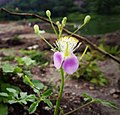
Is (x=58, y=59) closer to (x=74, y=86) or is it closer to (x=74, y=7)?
(x=74, y=86)

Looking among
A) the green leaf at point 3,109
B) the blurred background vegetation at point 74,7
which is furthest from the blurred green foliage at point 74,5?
the green leaf at point 3,109

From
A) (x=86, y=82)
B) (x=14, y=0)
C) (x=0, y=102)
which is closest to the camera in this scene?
(x=0, y=102)

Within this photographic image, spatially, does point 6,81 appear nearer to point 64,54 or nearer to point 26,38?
point 64,54

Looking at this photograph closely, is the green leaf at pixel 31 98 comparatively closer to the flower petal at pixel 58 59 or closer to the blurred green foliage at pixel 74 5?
the flower petal at pixel 58 59

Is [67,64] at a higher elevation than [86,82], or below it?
higher

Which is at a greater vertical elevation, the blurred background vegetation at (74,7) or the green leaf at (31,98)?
the blurred background vegetation at (74,7)

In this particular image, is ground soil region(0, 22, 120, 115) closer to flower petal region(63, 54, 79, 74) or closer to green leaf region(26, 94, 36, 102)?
green leaf region(26, 94, 36, 102)

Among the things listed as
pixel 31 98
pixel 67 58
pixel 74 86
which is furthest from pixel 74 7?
pixel 67 58

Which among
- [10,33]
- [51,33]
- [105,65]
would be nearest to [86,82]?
[105,65]
